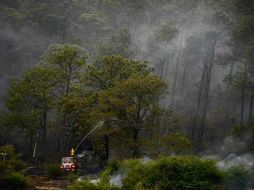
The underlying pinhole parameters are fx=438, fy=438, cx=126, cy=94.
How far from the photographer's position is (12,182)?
21969 millimetres

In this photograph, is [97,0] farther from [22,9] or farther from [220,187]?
[220,187]

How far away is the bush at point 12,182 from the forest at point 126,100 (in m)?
0.07

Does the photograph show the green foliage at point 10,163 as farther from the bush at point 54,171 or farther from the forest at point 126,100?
the bush at point 54,171

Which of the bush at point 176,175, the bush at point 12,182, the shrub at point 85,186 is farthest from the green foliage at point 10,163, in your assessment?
the bush at point 176,175

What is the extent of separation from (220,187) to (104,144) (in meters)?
25.2

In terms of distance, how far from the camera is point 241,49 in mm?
53938

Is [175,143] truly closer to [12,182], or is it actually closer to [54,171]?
[54,171]

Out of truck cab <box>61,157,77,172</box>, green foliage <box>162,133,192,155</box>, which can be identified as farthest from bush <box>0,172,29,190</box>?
green foliage <box>162,133,192,155</box>

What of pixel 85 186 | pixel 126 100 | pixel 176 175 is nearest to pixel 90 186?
pixel 85 186

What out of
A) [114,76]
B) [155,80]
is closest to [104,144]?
[114,76]

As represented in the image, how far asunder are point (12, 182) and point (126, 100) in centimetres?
1829

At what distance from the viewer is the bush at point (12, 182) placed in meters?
21.5

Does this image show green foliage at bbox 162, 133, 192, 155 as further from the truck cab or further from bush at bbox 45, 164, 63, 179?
bush at bbox 45, 164, 63, 179

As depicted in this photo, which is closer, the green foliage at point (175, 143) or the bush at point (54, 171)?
the green foliage at point (175, 143)
